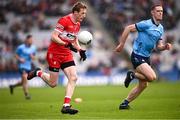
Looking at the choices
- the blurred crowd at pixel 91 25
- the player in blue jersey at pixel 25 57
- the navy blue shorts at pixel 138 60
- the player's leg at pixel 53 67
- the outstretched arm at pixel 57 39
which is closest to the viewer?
the outstretched arm at pixel 57 39

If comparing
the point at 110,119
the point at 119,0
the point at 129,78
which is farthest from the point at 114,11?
the point at 110,119

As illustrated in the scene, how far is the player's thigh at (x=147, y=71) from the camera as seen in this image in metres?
16.1

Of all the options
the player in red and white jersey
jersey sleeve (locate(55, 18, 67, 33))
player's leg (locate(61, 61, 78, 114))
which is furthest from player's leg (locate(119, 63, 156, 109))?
jersey sleeve (locate(55, 18, 67, 33))

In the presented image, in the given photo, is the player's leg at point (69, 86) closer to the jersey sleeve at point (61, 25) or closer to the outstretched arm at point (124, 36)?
the jersey sleeve at point (61, 25)

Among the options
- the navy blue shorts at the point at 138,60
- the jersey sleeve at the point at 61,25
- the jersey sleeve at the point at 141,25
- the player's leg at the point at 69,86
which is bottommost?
the player's leg at the point at 69,86

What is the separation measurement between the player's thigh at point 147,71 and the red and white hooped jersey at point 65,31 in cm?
219

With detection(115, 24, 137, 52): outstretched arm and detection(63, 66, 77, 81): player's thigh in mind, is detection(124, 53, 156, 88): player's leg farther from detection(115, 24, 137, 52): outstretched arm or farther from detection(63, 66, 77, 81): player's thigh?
detection(63, 66, 77, 81): player's thigh

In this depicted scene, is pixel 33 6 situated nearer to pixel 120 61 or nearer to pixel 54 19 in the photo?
pixel 54 19

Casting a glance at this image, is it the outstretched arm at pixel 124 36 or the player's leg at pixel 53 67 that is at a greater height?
the outstretched arm at pixel 124 36

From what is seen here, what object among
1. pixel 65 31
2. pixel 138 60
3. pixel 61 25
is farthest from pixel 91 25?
pixel 61 25

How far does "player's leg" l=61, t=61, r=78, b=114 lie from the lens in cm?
1476

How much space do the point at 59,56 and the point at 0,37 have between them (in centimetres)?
2679

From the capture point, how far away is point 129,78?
16.8 m

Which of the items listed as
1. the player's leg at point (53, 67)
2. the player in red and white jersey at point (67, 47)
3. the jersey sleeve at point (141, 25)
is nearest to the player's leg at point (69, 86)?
the player in red and white jersey at point (67, 47)
